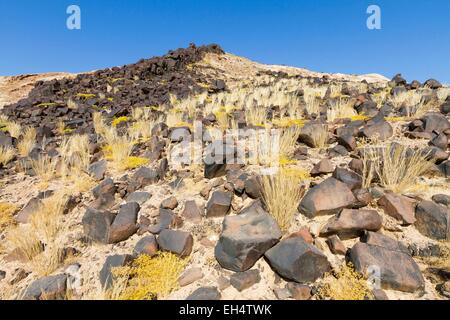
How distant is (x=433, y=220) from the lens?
3031 millimetres

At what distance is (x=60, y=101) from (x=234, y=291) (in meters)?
14.2

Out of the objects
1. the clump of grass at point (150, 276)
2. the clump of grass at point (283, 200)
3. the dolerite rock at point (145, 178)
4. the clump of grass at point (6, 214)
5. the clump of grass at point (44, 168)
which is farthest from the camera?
the clump of grass at point (44, 168)

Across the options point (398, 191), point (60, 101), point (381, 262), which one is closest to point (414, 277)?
point (381, 262)

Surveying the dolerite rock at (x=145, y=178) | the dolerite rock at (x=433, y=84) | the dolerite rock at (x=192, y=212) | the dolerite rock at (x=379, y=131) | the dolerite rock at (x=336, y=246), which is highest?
the dolerite rock at (x=433, y=84)

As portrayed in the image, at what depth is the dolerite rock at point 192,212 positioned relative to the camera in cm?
371

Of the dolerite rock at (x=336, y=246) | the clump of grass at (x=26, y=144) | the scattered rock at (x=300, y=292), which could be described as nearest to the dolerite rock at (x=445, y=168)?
the dolerite rock at (x=336, y=246)

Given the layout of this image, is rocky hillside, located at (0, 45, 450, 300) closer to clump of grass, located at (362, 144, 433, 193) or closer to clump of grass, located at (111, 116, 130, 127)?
clump of grass, located at (362, 144, 433, 193)

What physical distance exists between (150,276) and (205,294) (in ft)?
2.14

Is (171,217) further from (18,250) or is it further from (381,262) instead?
(381,262)

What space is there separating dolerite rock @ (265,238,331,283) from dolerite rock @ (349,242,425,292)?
32 cm

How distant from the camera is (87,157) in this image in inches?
233

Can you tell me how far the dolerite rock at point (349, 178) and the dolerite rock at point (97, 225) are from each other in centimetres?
318

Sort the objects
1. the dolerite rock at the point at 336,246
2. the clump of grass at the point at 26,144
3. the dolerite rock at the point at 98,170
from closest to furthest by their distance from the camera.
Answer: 1. the dolerite rock at the point at 336,246
2. the dolerite rock at the point at 98,170
3. the clump of grass at the point at 26,144

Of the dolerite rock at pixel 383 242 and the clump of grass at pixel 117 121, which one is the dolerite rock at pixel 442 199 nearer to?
the dolerite rock at pixel 383 242
